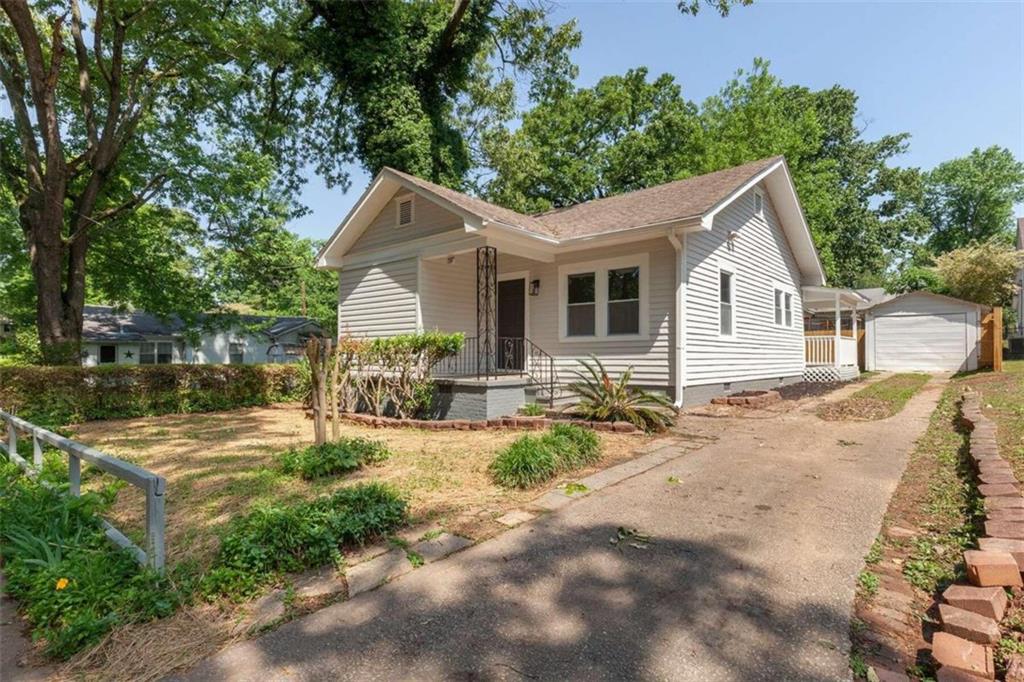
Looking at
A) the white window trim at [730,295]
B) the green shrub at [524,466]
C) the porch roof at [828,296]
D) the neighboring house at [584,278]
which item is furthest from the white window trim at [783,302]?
the green shrub at [524,466]

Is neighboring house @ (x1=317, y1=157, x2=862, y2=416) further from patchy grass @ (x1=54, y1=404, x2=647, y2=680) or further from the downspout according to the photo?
patchy grass @ (x1=54, y1=404, x2=647, y2=680)

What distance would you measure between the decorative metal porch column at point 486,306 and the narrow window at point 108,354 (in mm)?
21848

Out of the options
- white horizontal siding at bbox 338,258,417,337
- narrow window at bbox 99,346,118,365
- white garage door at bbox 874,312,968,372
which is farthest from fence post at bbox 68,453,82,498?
white garage door at bbox 874,312,968,372

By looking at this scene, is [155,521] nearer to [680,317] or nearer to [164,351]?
[680,317]

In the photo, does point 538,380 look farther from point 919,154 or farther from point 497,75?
point 919,154

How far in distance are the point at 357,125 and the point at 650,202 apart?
11749 mm

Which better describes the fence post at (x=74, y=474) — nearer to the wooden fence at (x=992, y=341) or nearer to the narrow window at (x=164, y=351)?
the wooden fence at (x=992, y=341)

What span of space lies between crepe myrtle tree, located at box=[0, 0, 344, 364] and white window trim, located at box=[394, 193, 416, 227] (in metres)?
5.12

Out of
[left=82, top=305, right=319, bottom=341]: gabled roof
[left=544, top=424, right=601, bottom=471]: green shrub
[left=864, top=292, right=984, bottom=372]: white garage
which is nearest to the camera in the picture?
[left=544, top=424, right=601, bottom=471]: green shrub

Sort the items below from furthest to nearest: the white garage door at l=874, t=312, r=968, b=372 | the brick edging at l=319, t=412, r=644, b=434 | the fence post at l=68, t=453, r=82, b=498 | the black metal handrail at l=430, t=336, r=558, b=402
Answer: the white garage door at l=874, t=312, r=968, b=372, the black metal handrail at l=430, t=336, r=558, b=402, the brick edging at l=319, t=412, r=644, b=434, the fence post at l=68, t=453, r=82, b=498

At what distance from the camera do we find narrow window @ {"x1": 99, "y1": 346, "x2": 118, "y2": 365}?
23.5m

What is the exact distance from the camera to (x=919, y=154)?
32.4m

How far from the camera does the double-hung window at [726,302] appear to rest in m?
10.7

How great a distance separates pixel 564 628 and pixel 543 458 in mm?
2585
